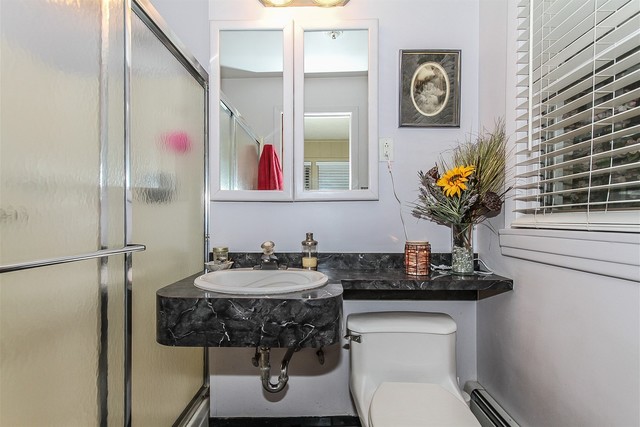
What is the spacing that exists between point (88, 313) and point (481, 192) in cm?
126

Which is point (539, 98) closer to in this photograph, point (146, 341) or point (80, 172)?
point (80, 172)

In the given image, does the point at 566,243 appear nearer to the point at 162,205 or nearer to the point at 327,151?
the point at 327,151

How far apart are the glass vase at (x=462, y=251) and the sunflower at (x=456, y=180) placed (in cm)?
15

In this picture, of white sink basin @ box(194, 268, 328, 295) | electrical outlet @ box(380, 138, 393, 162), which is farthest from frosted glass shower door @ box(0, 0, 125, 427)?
electrical outlet @ box(380, 138, 393, 162)

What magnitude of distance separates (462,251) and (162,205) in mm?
1095

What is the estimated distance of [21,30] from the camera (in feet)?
2.10

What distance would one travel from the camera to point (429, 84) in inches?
56.3

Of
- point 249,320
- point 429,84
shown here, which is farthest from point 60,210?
point 429,84

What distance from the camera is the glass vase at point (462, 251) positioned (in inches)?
49.9

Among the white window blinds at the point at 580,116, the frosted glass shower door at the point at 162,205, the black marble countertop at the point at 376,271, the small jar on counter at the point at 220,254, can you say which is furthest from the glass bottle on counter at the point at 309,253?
the white window blinds at the point at 580,116

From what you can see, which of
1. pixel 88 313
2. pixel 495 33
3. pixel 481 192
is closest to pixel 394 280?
pixel 481 192

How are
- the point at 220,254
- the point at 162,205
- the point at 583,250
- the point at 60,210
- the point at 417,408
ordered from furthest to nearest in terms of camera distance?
the point at 220,254 → the point at 162,205 → the point at 417,408 → the point at 583,250 → the point at 60,210

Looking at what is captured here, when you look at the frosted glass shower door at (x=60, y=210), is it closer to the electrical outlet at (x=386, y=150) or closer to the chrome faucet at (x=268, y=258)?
the chrome faucet at (x=268, y=258)

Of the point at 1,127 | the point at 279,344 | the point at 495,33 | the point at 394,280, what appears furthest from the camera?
the point at 495,33
